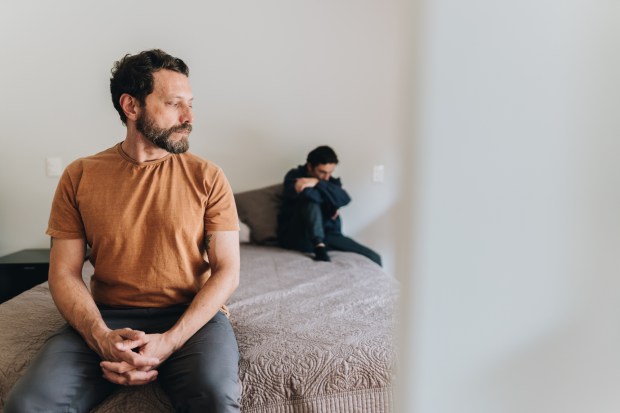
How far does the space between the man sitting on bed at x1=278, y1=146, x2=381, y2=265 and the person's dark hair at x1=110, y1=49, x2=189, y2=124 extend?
Result: 126 cm

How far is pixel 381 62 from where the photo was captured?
288 centimetres

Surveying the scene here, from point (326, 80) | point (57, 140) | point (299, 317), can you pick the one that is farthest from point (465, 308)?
point (57, 140)

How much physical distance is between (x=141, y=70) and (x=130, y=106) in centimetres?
11

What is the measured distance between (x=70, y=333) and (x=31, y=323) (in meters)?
0.30

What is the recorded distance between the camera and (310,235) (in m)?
2.43

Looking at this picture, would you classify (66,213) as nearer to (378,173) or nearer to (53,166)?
(53,166)

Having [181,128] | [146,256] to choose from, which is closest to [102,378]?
[146,256]

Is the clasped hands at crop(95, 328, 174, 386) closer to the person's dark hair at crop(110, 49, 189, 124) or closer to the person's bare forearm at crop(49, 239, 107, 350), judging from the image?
the person's bare forearm at crop(49, 239, 107, 350)

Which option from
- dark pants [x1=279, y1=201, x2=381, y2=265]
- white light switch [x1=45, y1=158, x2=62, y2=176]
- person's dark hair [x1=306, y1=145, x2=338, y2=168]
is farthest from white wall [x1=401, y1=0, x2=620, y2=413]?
white light switch [x1=45, y1=158, x2=62, y2=176]

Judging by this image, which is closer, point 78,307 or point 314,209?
point 78,307

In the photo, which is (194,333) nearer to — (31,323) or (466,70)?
(31,323)

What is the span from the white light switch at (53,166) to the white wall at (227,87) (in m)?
0.04

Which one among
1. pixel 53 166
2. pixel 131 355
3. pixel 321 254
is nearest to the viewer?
pixel 131 355

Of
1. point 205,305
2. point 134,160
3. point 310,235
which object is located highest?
point 134,160
